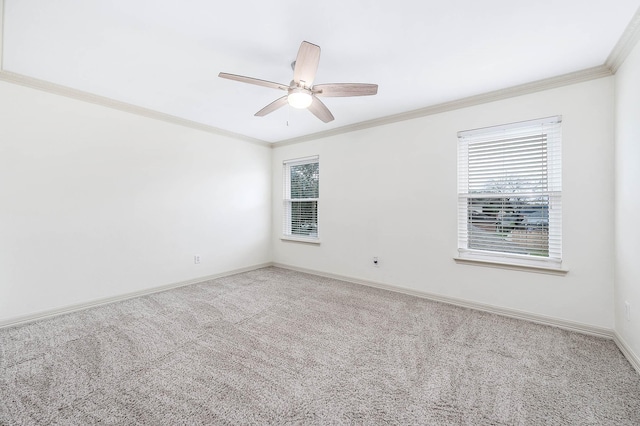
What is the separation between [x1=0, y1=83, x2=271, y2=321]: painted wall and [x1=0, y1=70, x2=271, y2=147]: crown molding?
0.21 feet

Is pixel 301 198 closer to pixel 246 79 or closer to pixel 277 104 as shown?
pixel 277 104

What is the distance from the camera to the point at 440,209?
3.34 meters

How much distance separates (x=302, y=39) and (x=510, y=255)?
2.97 metres

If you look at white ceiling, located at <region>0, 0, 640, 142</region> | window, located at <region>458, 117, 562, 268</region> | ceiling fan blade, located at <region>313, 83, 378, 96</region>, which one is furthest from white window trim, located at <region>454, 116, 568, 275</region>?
ceiling fan blade, located at <region>313, 83, 378, 96</region>

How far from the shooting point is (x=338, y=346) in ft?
7.51

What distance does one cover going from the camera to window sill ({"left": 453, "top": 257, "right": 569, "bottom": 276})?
2.62m

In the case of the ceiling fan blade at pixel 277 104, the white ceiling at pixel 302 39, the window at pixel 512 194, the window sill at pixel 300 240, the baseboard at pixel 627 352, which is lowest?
the baseboard at pixel 627 352

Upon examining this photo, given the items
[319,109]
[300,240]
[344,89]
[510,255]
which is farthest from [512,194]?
[300,240]

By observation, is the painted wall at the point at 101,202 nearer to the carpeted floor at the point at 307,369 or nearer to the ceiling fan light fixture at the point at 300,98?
the carpeted floor at the point at 307,369

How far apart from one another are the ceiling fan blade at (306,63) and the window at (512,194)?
211cm

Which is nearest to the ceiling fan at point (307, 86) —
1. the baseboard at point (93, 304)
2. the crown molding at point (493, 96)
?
the crown molding at point (493, 96)

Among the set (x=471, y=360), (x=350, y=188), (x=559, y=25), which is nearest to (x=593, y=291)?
(x=471, y=360)

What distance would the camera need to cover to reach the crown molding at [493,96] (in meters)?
2.47

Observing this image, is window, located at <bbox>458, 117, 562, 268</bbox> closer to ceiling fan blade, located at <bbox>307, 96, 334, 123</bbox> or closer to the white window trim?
the white window trim
